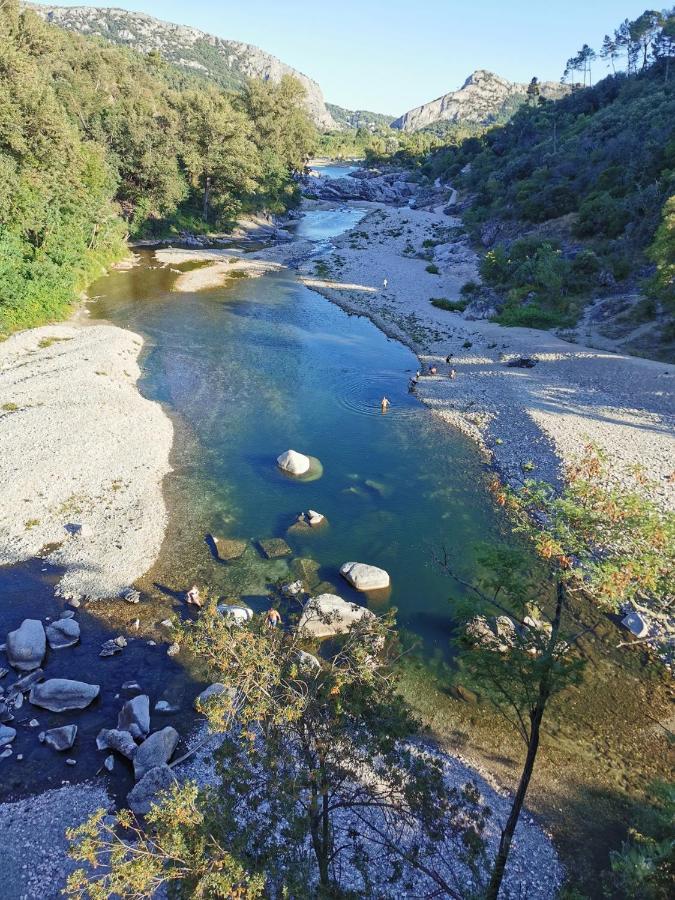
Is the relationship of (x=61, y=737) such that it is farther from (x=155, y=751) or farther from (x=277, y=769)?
→ (x=277, y=769)

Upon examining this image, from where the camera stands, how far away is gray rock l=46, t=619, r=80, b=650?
18953mm

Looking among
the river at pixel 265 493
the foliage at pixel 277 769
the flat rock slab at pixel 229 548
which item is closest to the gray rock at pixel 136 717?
the river at pixel 265 493

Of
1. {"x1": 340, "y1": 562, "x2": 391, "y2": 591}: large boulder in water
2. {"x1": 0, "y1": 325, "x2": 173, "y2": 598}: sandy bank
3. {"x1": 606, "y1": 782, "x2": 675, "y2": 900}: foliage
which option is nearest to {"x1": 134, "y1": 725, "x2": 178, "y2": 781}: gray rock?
{"x1": 0, "y1": 325, "x2": 173, "y2": 598}: sandy bank

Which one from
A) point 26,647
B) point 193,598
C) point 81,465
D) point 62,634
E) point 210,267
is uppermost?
point 210,267

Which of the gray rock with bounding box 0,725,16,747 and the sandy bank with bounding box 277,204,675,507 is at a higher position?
the sandy bank with bounding box 277,204,675,507

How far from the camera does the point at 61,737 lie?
1560 centimetres

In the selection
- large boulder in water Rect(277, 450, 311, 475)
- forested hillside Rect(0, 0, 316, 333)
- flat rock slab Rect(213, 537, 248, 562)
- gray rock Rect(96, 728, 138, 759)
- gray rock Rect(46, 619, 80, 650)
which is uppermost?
forested hillside Rect(0, 0, 316, 333)

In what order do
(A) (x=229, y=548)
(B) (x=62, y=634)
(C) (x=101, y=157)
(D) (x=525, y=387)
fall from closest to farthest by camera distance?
(B) (x=62, y=634), (A) (x=229, y=548), (D) (x=525, y=387), (C) (x=101, y=157)

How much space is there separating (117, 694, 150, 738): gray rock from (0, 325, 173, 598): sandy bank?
6.10m

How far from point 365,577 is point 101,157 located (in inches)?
2461

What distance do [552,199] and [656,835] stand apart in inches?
3036

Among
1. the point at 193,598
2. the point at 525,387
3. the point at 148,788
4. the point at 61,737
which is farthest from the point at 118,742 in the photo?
the point at 525,387

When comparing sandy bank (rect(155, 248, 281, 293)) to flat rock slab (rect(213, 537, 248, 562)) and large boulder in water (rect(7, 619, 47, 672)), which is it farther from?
large boulder in water (rect(7, 619, 47, 672))

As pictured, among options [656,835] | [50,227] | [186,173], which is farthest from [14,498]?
[186,173]
